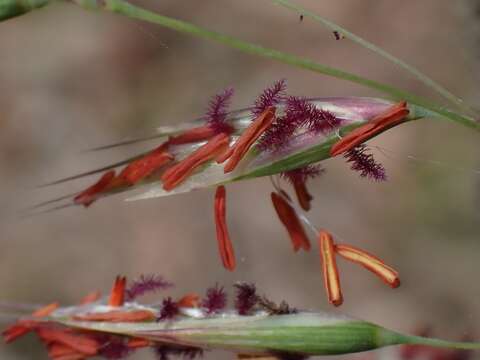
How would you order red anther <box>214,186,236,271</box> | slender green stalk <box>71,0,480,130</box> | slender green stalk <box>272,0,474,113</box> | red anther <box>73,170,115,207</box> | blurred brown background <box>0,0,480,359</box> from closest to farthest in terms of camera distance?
slender green stalk <box>71,0,480,130</box> < slender green stalk <box>272,0,474,113</box> < red anther <box>214,186,236,271</box> < red anther <box>73,170,115,207</box> < blurred brown background <box>0,0,480,359</box>

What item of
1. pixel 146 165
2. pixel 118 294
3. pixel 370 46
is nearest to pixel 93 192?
pixel 146 165

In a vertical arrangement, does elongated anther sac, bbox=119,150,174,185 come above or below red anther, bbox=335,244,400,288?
above

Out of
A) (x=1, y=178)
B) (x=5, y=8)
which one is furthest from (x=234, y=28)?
(x=5, y=8)

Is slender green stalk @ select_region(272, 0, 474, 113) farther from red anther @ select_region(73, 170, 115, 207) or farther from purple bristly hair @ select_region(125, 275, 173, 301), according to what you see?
purple bristly hair @ select_region(125, 275, 173, 301)

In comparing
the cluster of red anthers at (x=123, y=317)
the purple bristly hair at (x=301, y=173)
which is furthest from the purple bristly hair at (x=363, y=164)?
the cluster of red anthers at (x=123, y=317)

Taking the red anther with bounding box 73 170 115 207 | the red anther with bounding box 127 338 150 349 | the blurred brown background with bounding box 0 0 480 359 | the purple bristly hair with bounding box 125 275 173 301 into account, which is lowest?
the red anther with bounding box 127 338 150 349

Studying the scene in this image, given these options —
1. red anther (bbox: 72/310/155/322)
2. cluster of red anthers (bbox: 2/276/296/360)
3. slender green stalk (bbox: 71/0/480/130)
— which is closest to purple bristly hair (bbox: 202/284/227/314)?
cluster of red anthers (bbox: 2/276/296/360)

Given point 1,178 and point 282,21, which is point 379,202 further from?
point 1,178

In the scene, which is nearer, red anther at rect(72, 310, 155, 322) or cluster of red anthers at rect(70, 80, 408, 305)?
cluster of red anthers at rect(70, 80, 408, 305)
